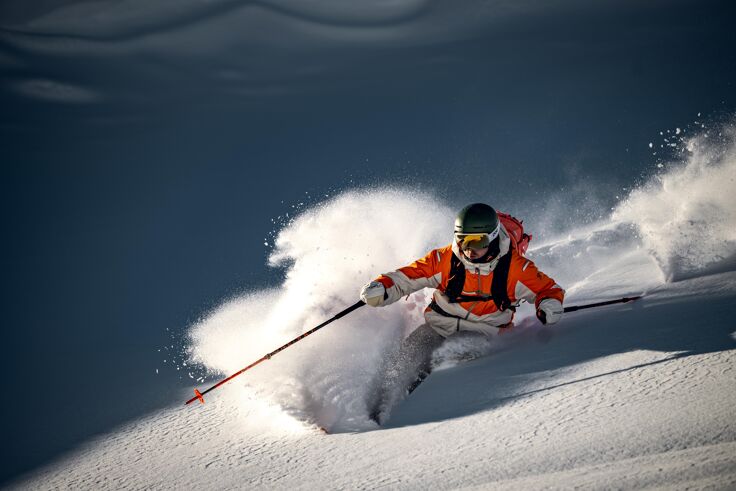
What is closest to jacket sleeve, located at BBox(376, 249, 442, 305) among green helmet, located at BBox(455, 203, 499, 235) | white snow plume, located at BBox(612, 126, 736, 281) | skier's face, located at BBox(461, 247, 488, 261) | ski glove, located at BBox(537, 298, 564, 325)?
skier's face, located at BBox(461, 247, 488, 261)

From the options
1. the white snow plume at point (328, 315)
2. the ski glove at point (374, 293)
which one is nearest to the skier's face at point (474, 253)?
the ski glove at point (374, 293)

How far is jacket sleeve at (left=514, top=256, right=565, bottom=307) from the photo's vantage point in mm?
3697

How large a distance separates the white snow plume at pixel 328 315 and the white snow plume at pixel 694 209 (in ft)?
7.21

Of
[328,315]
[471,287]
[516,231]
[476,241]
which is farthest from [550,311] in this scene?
[328,315]

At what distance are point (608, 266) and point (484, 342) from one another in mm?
2453

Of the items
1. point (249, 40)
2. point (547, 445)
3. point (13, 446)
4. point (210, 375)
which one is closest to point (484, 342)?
point (547, 445)

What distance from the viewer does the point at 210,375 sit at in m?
5.07

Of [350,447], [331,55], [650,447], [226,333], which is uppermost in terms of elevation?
[331,55]

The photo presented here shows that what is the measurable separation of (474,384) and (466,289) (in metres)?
0.87

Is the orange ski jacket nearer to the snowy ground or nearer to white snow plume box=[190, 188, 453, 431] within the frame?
the snowy ground

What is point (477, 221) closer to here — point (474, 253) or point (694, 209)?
point (474, 253)

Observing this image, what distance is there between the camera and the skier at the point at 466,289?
3.56 meters

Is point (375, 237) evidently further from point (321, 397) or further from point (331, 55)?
point (331, 55)

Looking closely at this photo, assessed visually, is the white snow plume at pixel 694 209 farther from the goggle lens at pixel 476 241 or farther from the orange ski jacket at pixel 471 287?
the goggle lens at pixel 476 241
